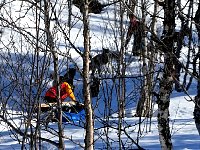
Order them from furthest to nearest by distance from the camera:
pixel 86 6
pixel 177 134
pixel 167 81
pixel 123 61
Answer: pixel 177 134 → pixel 123 61 → pixel 167 81 → pixel 86 6

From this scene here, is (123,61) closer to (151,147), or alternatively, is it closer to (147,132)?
(151,147)

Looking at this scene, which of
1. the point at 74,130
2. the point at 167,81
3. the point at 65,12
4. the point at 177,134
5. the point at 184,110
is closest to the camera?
the point at 167,81

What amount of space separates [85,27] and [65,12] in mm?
23873

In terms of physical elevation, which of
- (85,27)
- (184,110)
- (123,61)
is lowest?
(184,110)

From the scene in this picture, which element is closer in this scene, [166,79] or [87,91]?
[87,91]

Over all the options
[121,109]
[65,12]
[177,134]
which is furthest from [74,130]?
[65,12]

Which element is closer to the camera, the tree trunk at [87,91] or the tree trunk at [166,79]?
the tree trunk at [87,91]

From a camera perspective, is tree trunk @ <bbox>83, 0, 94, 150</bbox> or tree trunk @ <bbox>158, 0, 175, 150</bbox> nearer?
tree trunk @ <bbox>83, 0, 94, 150</bbox>

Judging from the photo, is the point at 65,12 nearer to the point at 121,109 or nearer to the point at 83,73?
the point at 121,109

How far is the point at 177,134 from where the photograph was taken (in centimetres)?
948

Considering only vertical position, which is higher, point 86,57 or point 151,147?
point 86,57

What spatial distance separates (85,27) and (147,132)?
583cm

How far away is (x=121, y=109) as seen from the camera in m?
7.09

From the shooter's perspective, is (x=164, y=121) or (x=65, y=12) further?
(x=65, y=12)
